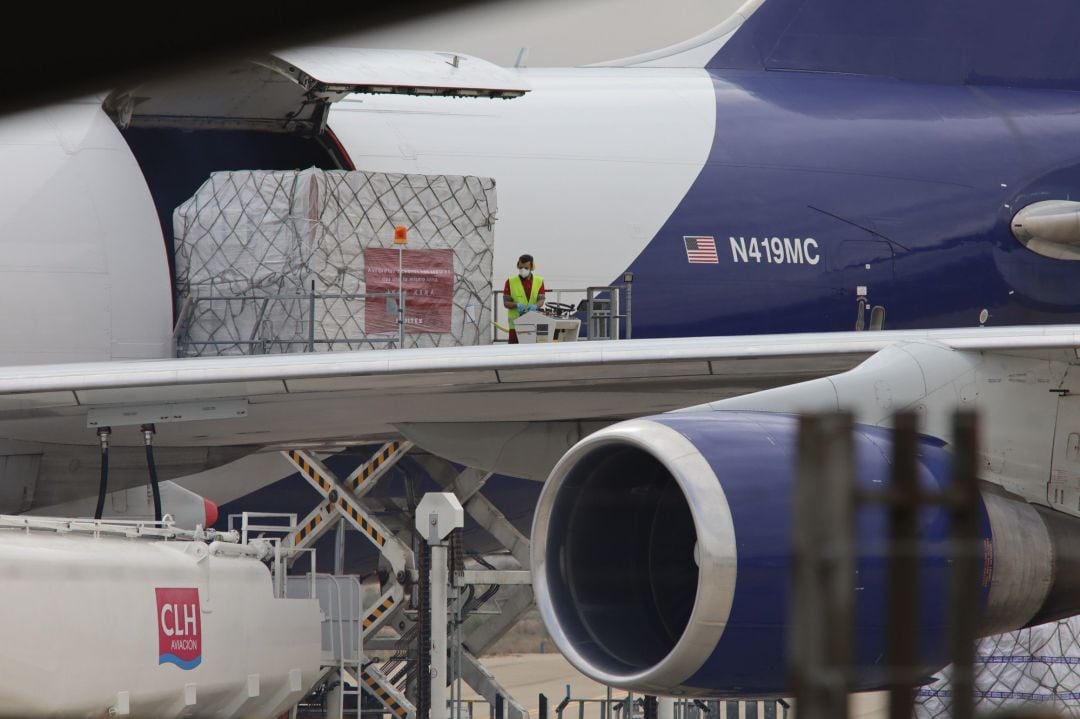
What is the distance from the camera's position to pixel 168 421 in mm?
8836

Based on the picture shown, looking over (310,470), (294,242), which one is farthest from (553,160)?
(310,470)

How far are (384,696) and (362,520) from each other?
4.08ft

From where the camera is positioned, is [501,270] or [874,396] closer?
[874,396]

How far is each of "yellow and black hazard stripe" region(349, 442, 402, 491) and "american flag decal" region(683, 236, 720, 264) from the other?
8.56 feet

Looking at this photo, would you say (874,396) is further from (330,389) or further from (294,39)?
(294,39)

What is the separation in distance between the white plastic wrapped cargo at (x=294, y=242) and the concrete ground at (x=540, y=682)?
25.1ft

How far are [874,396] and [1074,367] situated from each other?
3.36 ft

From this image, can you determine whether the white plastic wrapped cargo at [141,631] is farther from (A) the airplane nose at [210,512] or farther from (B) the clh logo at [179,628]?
(A) the airplane nose at [210,512]

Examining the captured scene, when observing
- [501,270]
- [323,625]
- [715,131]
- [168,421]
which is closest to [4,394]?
[168,421]

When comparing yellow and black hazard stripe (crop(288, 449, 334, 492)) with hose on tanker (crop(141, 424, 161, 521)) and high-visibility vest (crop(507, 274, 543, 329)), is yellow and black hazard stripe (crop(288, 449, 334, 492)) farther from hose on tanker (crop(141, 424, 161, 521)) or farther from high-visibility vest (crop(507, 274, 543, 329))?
hose on tanker (crop(141, 424, 161, 521))

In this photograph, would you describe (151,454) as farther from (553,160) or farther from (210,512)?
(553,160)

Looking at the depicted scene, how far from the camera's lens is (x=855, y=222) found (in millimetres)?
12422

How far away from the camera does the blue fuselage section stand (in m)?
12.1

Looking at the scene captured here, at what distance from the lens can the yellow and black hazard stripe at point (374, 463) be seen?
1149cm
